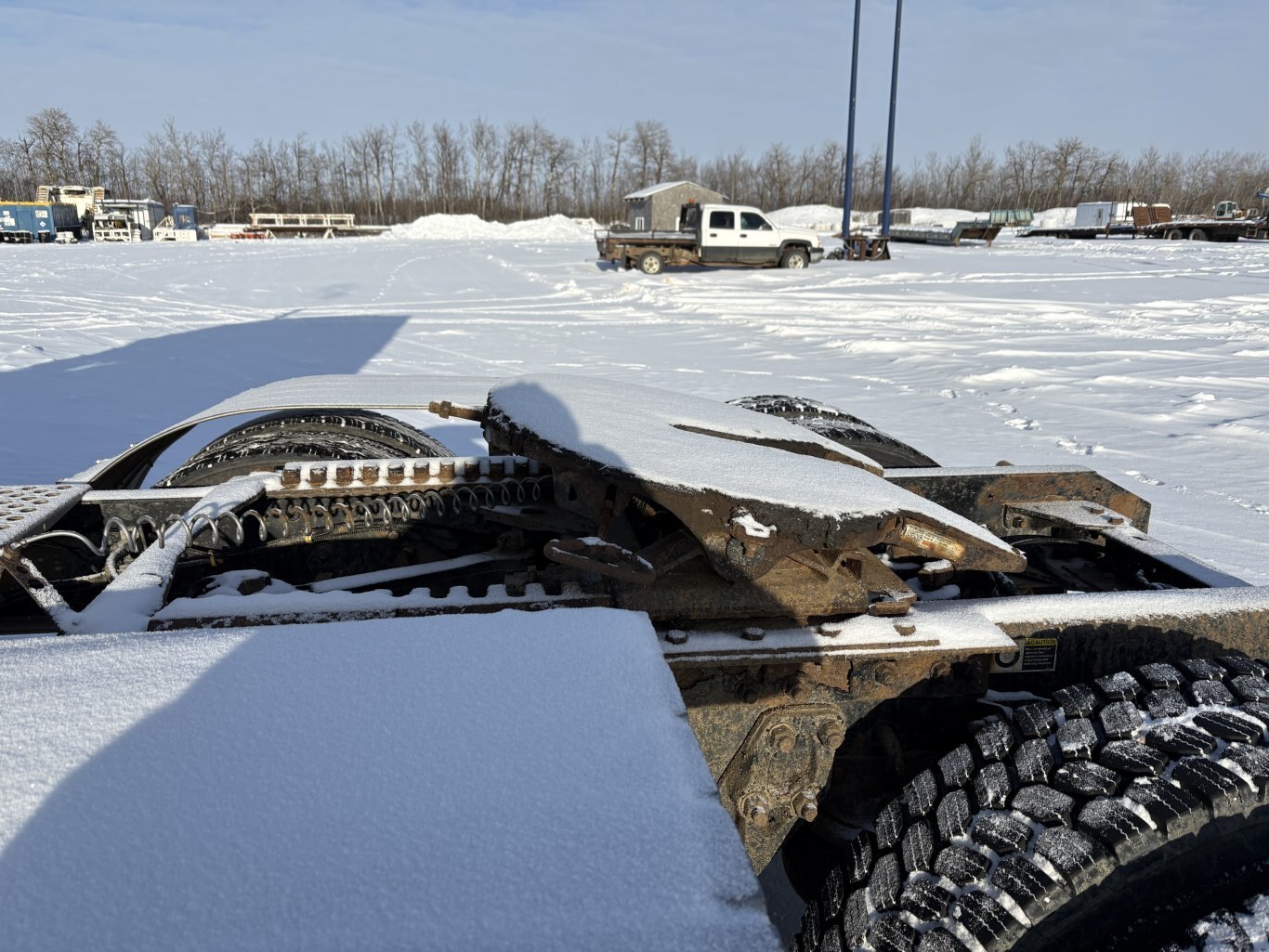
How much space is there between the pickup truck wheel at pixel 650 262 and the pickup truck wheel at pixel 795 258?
11.8 ft

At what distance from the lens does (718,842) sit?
0.82 meters

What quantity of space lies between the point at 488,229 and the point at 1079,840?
5307 cm

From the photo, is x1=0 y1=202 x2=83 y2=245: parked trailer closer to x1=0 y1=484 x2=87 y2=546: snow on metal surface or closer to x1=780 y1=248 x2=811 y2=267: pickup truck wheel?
x1=780 y1=248 x2=811 y2=267: pickup truck wheel

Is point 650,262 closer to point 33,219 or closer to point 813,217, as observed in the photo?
point 33,219

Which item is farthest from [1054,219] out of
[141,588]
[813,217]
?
[141,588]

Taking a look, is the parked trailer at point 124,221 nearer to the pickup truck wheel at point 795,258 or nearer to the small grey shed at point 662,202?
the small grey shed at point 662,202

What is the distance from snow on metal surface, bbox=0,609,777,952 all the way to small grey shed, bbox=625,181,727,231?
125ft

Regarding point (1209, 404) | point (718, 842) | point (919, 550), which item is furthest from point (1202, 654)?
→ point (1209, 404)

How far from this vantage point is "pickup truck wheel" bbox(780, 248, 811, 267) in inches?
926

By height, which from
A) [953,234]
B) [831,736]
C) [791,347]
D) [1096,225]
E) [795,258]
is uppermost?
[1096,225]

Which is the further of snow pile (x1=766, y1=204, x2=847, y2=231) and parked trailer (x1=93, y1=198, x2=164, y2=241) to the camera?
snow pile (x1=766, y1=204, x2=847, y2=231)

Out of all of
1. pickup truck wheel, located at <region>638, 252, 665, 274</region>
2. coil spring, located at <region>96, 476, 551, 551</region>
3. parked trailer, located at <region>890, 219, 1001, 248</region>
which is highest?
parked trailer, located at <region>890, 219, 1001, 248</region>

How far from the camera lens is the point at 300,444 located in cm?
325

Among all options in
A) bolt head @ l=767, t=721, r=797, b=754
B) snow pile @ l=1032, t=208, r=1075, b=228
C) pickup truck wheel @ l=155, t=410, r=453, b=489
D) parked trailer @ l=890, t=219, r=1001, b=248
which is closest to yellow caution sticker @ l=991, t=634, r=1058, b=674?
bolt head @ l=767, t=721, r=797, b=754
